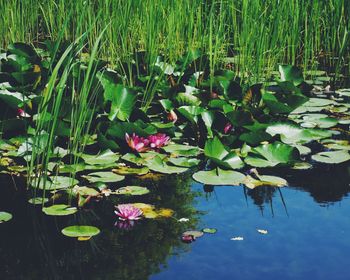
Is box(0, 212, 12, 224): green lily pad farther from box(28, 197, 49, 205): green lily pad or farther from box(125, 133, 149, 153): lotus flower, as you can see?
box(125, 133, 149, 153): lotus flower

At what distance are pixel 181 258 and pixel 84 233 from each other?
0.32 m

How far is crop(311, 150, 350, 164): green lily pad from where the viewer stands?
2.71 metres

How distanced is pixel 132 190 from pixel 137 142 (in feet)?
1.32

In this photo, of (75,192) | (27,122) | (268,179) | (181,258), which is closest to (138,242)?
(181,258)

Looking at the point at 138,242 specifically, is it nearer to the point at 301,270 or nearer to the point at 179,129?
the point at 301,270

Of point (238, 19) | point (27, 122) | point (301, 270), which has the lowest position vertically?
point (301, 270)

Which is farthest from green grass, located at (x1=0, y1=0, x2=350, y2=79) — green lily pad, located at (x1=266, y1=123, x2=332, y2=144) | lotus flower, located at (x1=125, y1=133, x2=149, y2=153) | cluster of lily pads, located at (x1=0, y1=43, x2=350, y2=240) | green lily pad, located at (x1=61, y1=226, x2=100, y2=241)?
green lily pad, located at (x1=61, y1=226, x2=100, y2=241)

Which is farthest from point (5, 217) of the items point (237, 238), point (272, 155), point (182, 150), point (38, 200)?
point (272, 155)

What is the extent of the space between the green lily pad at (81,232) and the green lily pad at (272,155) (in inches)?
33.2

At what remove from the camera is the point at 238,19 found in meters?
4.45

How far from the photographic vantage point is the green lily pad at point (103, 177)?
95.5 inches

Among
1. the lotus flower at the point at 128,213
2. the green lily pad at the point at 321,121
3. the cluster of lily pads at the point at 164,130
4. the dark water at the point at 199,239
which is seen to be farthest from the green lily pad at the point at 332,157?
the lotus flower at the point at 128,213

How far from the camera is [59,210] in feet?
7.12

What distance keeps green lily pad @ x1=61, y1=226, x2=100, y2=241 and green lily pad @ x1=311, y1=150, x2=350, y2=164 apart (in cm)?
112
